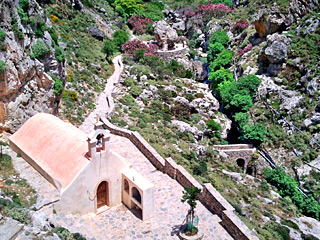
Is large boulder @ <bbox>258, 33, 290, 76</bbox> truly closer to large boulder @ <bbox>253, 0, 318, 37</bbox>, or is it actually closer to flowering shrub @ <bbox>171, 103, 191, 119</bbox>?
large boulder @ <bbox>253, 0, 318, 37</bbox>

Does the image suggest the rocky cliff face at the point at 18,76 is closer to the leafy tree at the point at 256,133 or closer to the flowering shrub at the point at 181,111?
the flowering shrub at the point at 181,111

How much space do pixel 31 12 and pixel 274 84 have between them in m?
37.2

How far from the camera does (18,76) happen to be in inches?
971

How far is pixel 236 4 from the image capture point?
89.4 metres

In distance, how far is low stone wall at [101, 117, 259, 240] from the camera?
1841 cm

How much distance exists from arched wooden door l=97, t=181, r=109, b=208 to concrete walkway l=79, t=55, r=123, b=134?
11554 millimetres

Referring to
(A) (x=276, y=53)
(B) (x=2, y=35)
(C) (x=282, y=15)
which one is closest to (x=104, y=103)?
(B) (x=2, y=35)

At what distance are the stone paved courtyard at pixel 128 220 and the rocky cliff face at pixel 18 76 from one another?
4.07m

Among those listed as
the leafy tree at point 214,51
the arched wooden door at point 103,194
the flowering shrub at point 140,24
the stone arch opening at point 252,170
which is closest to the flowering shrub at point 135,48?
the leafy tree at point 214,51

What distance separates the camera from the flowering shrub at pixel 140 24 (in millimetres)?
72938

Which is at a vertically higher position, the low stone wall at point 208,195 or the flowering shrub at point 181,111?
the low stone wall at point 208,195

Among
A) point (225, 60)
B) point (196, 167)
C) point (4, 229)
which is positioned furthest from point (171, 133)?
point (225, 60)

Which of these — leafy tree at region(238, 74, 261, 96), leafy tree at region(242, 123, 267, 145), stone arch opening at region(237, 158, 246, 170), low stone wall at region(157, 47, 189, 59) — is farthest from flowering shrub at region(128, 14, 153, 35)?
stone arch opening at region(237, 158, 246, 170)

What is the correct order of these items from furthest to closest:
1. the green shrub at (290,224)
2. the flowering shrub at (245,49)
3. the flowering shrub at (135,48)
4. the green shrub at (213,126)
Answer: the flowering shrub at (245,49) < the flowering shrub at (135,48) < the green shrub at (213,126) < the green shrub at (290,224)
